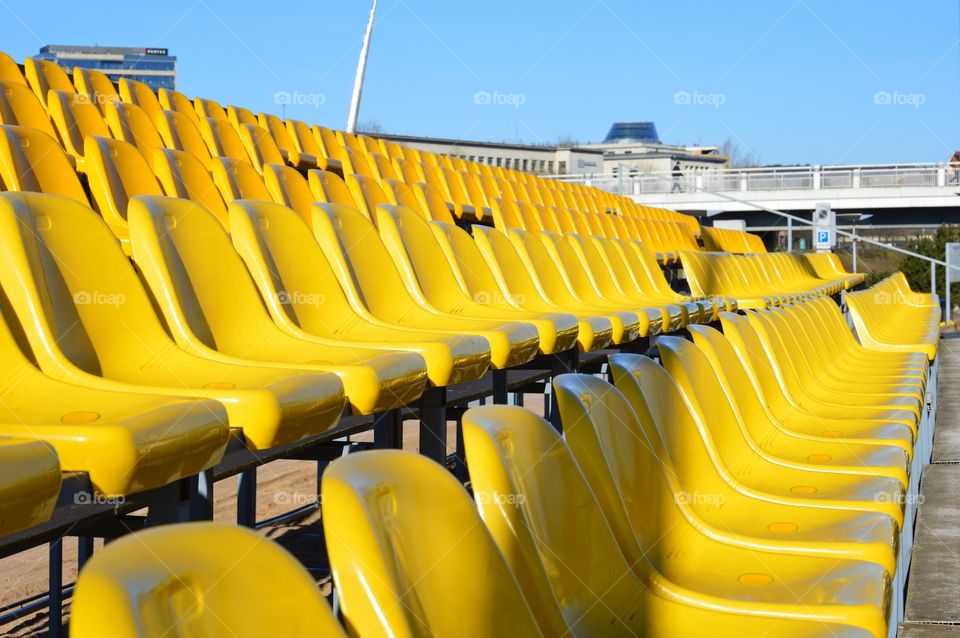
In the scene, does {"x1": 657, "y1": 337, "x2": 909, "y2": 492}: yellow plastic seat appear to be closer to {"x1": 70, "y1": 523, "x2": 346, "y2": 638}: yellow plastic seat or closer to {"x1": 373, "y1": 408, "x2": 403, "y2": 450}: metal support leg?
{"x1": 373, "y1": 408, "x2": 403, "y2": 450}: metal support leg

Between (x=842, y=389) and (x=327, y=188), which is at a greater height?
(x=327, y=188)

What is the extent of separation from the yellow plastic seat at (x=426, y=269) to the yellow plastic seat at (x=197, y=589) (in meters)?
1.61

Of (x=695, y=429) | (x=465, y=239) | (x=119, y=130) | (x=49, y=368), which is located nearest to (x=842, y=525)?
(x=695, y=429)

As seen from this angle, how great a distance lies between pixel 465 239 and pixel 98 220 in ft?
4.71

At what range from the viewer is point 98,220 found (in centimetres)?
138

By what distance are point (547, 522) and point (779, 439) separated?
1.40 metres

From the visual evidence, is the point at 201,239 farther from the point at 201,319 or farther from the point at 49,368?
the point at 49,368

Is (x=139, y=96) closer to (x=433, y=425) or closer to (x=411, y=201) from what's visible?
(x=411, y=201)

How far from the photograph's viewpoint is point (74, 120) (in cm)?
355

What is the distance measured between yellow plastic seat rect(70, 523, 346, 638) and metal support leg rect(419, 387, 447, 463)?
94 centimetres

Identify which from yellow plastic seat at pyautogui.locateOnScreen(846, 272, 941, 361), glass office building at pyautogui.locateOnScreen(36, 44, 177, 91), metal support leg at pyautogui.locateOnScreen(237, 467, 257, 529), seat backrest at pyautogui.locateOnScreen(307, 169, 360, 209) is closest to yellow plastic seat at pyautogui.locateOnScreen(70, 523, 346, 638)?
metal support leg at pyautogui.locateOnScreen(237, 467, 257, 529)

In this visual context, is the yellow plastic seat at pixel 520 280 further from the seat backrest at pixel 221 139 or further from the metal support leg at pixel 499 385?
the seat backrest at pixel 221 139

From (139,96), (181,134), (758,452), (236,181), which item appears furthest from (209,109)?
(758,452)

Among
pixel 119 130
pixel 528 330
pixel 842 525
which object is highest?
pixel 119 130
